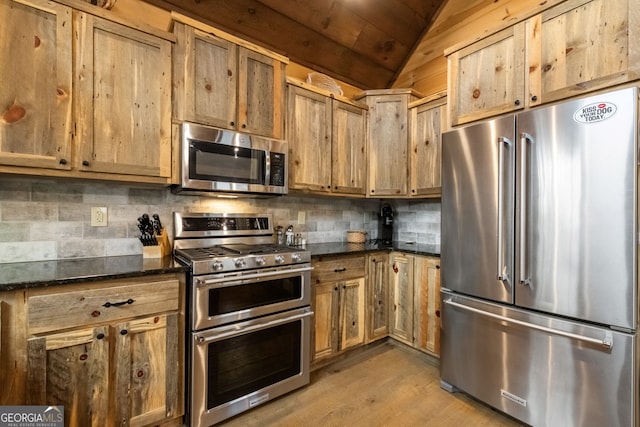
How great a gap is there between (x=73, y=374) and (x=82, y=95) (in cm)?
142

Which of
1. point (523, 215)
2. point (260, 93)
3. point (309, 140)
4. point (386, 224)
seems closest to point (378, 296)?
point (386, 224)

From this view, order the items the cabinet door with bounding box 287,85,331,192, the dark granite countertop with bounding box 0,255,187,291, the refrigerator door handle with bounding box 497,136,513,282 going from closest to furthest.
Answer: the dark granite countertop with bounding box 0,255,187,291 < the refrigerator door handle with bounding box 497,136,513,282 < the cabinet door with bounding box 287,85,331,192

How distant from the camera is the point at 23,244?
170cm

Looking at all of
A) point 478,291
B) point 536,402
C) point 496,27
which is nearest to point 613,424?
point 536,402

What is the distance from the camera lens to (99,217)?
1.91m

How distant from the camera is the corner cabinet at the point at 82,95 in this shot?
144cm

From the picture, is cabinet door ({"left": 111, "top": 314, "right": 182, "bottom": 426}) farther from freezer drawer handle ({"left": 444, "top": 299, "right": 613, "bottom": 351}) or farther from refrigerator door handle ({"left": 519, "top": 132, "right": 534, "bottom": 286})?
refrigerator door handle ({"left": 519, "top": 132, "right": 534, "bottom": 286})

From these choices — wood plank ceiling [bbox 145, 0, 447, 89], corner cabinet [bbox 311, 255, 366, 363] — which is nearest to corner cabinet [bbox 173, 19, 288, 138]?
wood plank ceiling [bbox 145, 0, 447, 89]

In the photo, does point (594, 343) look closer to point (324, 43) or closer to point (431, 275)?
point (431, 275)

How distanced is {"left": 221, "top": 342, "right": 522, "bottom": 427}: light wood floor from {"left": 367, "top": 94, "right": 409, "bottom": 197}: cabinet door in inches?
62.3

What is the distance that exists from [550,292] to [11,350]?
8.63ft

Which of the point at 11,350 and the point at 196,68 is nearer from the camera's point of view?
the point at 11,350

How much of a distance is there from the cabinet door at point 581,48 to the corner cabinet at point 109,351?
2420 mm

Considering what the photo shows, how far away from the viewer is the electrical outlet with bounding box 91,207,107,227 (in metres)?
1.90
